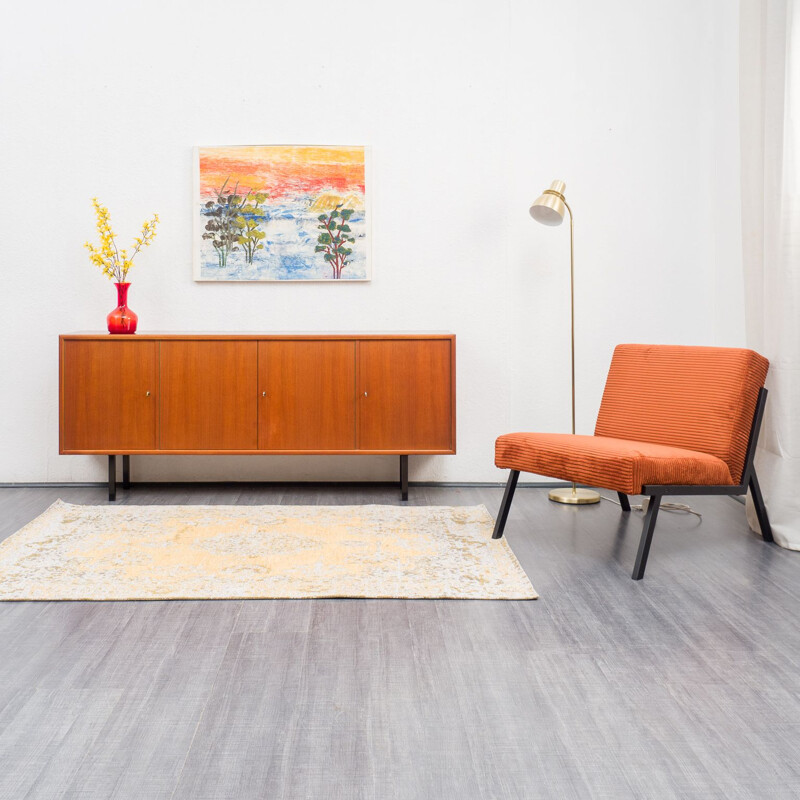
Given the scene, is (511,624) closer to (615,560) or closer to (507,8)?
(615,560)

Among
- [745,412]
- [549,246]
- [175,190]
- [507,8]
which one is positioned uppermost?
[507,8]

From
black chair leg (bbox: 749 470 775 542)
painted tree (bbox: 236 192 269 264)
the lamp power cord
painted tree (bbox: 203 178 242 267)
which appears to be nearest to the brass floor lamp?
the lamp power cord

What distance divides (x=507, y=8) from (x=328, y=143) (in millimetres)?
1170

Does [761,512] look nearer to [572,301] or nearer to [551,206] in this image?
[572,301]

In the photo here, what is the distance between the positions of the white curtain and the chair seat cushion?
411mm

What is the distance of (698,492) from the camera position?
2826mm

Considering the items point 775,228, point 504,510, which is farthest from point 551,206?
point 504,510

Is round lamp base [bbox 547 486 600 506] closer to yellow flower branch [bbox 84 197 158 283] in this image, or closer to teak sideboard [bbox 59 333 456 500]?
teak sideboard [bbox 59 333 456 500]

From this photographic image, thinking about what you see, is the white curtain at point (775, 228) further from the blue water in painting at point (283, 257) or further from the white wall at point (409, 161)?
the blue water in painting at point (283, 257)

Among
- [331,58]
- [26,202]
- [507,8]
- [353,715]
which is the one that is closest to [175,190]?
[26,202]

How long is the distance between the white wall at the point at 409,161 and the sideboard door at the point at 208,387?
0.45 metres

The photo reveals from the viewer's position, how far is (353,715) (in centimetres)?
171

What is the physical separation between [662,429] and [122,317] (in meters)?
2.55

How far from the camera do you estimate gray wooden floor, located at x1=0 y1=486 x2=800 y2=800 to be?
1.47 meters
